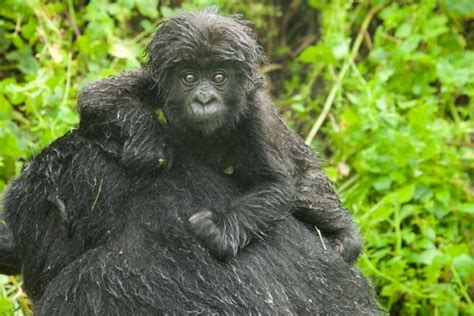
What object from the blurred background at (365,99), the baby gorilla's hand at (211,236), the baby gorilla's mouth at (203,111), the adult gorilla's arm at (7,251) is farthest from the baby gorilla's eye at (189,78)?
the blurred background at (365,99)

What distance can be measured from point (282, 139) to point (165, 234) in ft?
2.78

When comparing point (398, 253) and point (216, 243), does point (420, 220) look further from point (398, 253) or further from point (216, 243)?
point (216, 243)

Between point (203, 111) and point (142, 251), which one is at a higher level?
point (203, 111)

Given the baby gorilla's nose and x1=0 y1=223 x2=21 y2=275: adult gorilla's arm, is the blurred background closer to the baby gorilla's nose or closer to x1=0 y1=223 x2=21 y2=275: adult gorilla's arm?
x1=0 y1=223 x2=21 y2=275: adult gorilla's arm

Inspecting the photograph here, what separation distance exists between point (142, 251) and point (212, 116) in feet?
2.15

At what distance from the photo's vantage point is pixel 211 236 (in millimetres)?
3773

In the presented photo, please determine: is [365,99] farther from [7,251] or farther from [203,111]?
[7,251]

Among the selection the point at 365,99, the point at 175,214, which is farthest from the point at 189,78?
the point at 365,99

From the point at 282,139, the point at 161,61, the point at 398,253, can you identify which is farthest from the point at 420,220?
the point at 161,61

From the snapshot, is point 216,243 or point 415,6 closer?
point 216,243

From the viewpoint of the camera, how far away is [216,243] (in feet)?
12.4

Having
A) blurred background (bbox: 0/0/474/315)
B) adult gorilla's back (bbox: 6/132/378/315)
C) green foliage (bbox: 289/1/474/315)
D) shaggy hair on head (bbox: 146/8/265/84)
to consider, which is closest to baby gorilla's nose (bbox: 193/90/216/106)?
shaggy hair on head (bbox: 146/8/265/84)

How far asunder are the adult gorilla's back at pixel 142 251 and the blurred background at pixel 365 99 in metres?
0.82

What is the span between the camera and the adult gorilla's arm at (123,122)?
154 inches
